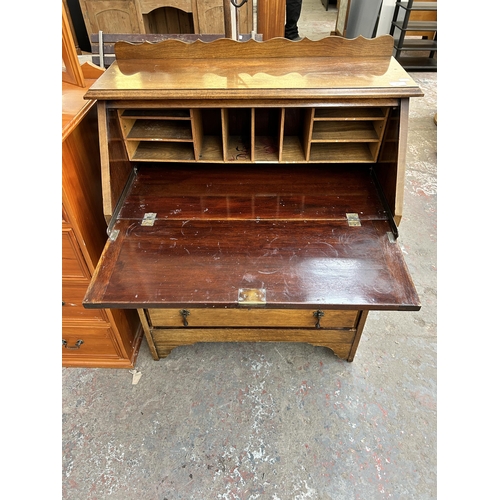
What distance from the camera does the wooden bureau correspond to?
1.24m

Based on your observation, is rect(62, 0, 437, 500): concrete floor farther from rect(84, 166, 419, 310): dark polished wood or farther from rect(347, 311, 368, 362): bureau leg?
rect(84, 166, 419, 310): dark polished wood

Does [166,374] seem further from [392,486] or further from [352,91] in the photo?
[352,91]

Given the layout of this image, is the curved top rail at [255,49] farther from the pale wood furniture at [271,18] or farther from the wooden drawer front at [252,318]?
the pale wood furniture at [271,18]

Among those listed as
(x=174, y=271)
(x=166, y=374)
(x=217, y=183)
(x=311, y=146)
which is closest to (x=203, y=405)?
(x=166, y=374)

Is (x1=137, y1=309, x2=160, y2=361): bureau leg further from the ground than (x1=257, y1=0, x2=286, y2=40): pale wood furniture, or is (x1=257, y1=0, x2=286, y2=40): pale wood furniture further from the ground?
(x1=257, y1=0, x2=286, y2=40): pale wood furniture

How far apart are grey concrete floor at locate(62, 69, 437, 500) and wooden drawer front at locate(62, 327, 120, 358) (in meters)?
0.11

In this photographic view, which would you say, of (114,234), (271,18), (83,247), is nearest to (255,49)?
(114,234)

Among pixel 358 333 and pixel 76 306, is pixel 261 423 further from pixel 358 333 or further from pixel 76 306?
pixel 76 306

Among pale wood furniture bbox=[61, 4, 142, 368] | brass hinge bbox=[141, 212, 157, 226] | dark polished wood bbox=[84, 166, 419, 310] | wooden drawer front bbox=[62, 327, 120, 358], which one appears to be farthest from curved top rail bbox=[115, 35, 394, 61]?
wooden drawer front bbox=[62, 327, 120, 358]

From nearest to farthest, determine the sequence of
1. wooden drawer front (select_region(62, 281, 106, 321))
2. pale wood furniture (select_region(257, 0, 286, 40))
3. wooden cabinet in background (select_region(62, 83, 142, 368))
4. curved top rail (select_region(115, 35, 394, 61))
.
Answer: wooden cabinet in background (select_region(62, 83, 142, 368)), curved top rail (select_region(115, 35, 394, 61)), wooden drawer front (select_region(62, 281, 106, 321)), pale wood furniture (select_region(257, 0, 286, 40))

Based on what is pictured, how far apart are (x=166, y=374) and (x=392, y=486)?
3.74 ft

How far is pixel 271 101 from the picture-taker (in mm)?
1311

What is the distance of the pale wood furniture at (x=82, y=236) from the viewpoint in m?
1.37

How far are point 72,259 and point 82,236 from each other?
13 centimetres
